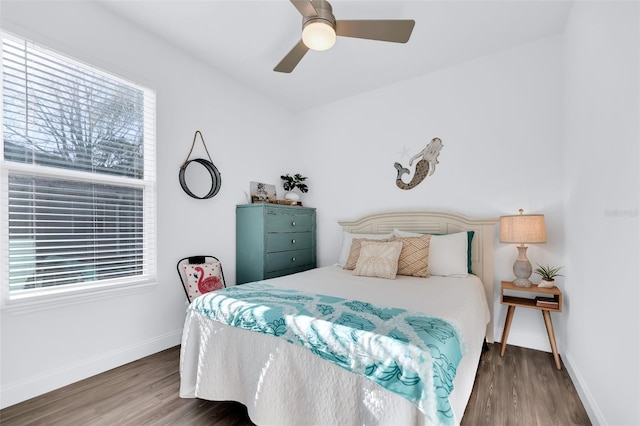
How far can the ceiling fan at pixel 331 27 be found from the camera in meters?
1.72

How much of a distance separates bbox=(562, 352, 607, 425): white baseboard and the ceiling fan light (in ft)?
8.50

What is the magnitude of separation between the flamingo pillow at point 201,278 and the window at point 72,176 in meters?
0.32

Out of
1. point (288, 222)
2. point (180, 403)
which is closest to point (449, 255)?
point (288, 222)

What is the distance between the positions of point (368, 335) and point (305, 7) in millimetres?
1760

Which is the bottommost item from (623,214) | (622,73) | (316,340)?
(316,340)

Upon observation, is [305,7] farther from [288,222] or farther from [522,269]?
[522,269]

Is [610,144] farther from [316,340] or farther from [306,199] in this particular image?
[306,199]

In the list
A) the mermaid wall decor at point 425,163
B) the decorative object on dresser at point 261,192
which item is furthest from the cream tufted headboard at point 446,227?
the decorative object on dresser at point 261,192

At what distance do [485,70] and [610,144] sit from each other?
1785 millimetres

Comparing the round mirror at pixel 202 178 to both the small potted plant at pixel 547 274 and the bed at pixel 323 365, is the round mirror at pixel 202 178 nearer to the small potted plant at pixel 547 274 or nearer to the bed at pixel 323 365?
the bed at pixel 323 365

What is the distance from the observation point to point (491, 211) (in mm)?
2912

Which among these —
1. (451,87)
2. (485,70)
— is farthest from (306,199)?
(485,70)

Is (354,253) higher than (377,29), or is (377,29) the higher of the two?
(377,29)

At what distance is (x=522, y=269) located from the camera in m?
2.53
